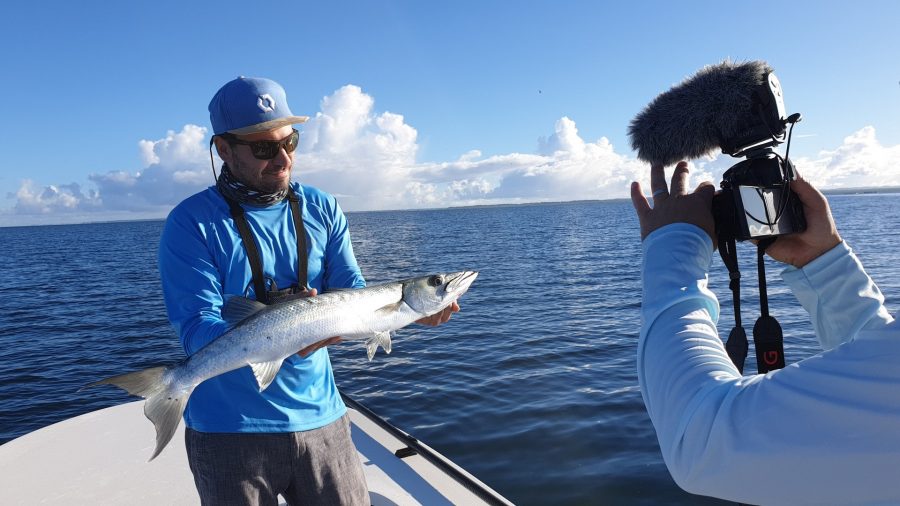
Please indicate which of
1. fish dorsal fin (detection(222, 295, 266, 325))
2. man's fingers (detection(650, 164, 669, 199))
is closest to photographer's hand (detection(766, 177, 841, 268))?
man's fingers (detection(650, 164, 669, 199))

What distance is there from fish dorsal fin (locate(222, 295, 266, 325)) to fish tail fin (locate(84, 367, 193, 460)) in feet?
1.47

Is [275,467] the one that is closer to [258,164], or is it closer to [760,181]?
[258,164]

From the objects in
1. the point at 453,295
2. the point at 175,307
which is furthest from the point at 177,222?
the point at 453,295

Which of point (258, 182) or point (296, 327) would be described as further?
point (258, 182)

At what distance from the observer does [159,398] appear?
3.19 m

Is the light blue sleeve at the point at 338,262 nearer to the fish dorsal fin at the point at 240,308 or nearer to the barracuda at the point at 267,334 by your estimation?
the barracuda at the point at 267,334

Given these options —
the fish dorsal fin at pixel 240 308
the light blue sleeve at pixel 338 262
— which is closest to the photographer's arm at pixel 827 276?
the light blue sleeve at pixel 338 262

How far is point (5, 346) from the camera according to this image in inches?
785

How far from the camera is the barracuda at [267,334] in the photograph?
3.18 metres

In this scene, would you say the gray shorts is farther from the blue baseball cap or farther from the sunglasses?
the blue baseball cap

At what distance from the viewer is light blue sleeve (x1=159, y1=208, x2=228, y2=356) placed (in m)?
3.32

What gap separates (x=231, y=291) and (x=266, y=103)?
3.94ft

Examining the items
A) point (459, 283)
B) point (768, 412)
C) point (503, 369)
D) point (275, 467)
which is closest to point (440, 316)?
point (459, 283)

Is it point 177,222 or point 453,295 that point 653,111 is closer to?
point 453,295
